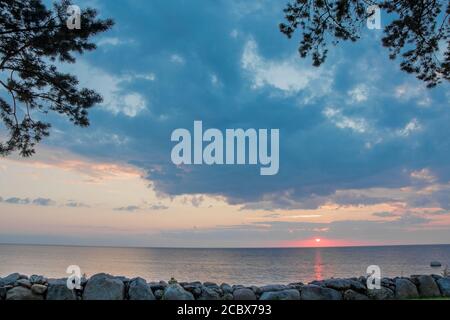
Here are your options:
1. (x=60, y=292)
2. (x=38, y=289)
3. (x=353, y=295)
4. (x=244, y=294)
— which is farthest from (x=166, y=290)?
(x=353, y=295)

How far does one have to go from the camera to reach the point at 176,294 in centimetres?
768

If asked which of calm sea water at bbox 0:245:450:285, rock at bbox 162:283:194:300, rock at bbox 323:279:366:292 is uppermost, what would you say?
rock at bbox 323:279:366:292

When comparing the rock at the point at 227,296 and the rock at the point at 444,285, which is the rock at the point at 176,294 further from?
the rock at the point at 444,285

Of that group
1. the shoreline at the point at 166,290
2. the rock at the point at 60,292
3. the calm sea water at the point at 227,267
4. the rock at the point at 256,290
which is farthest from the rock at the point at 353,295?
the calm sea water at the point at 227,267

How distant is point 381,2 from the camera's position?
8039mm

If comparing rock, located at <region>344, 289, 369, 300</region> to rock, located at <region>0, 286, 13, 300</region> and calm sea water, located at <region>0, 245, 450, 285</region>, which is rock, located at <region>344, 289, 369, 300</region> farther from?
calm sea water, located at <region>0, 245, 450, 285</region>

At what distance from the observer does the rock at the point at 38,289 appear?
7707 mm

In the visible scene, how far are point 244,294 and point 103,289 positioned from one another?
271 cm

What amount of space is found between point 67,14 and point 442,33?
7.57 meters

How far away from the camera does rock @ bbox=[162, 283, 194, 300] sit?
25.1 ft

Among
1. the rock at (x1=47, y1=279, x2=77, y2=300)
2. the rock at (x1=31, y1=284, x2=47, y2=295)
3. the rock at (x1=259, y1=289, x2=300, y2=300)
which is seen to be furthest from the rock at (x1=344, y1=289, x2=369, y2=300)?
the rock at (x1=31, y1=284, x2=47, y2=295)

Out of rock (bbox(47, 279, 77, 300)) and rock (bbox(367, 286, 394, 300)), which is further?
rock (bbox(367, 286, 394, 300))
